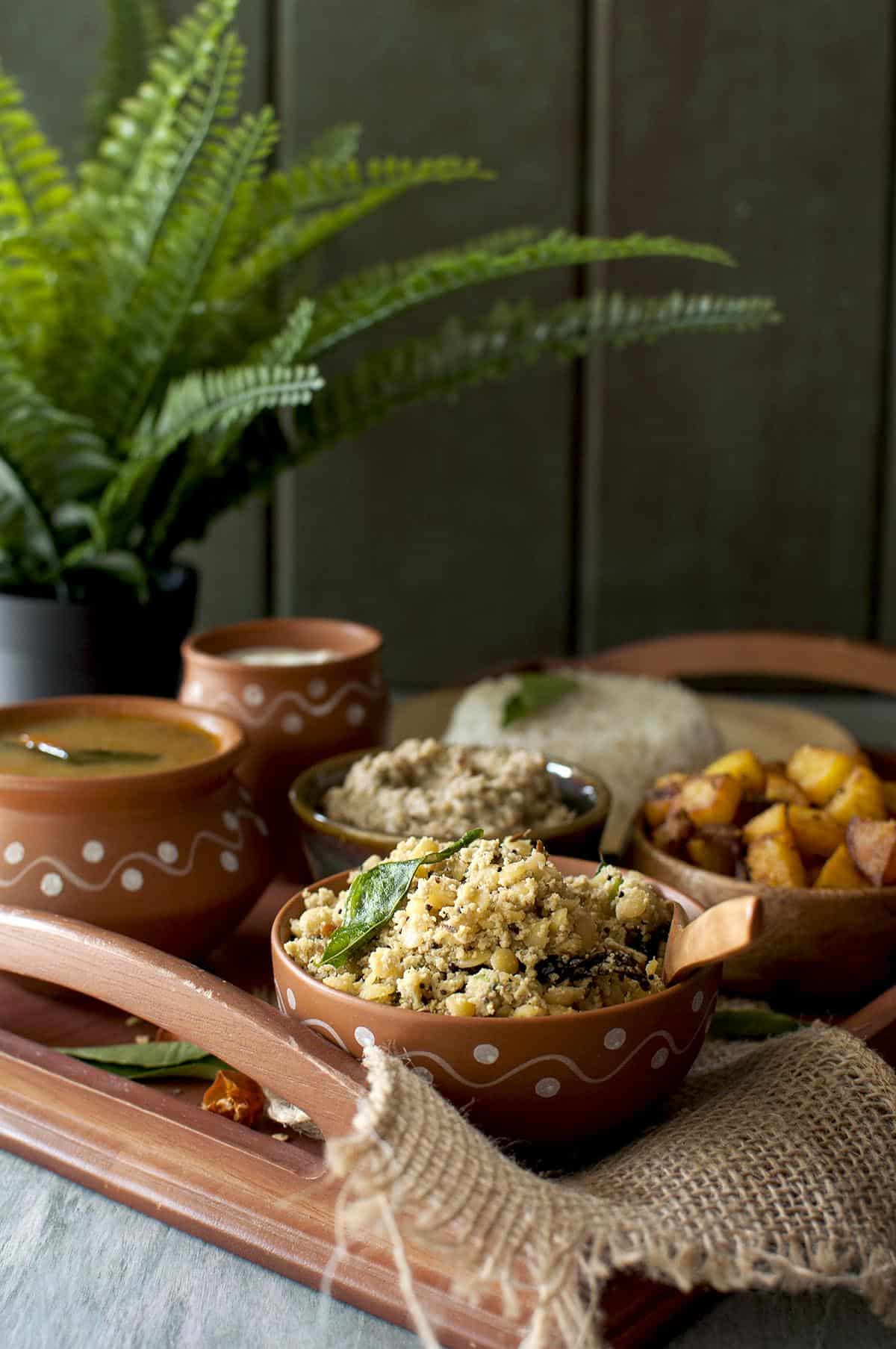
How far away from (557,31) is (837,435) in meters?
0.70

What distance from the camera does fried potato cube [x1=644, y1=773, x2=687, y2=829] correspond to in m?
1.09

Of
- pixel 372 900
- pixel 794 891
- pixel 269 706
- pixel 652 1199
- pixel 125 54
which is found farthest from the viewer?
pixel 125 54

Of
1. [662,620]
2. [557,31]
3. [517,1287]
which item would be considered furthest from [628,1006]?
[557,31]

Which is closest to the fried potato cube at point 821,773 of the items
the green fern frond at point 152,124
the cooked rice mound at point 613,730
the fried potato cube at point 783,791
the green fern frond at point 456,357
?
the fried potato cube at point 783,791

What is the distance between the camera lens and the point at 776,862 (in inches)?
39.0

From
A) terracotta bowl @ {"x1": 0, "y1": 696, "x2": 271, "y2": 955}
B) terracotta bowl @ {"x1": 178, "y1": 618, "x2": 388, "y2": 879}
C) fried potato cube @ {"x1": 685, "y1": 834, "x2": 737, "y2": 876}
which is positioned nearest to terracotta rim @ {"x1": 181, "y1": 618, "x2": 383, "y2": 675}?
terracotta bowl @ {"x1": 178, "y1": 618, "x2": 388, "y2": 879}

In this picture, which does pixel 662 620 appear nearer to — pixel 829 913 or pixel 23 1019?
pixel 829 913

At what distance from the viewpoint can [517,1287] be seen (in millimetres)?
652

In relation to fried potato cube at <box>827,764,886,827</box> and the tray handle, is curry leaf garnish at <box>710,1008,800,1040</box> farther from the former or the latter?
the tray handle

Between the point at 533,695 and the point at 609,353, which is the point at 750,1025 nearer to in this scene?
the point at 533,695

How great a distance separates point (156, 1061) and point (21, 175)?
3.44 feet

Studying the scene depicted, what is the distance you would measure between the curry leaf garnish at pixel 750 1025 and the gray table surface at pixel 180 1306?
0.22 m

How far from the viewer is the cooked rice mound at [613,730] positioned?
1.36m

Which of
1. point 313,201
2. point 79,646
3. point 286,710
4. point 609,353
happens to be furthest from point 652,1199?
point 609,353
